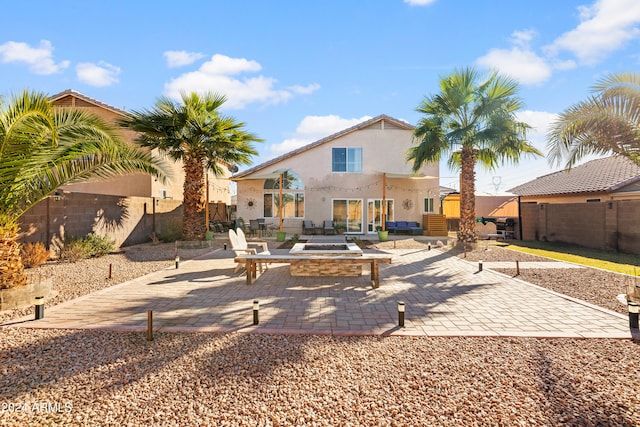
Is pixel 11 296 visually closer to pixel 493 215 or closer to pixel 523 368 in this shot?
pixel 523 368

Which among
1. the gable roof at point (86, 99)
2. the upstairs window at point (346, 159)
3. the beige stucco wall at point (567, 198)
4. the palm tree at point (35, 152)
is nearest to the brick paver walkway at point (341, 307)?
the palm tree at point (35, 152)

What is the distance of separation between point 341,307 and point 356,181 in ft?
49.5

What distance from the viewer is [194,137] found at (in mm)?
13555

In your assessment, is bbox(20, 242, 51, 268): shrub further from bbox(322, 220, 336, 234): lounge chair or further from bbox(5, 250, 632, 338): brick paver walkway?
bbox(322, 220, 336, 234): lounge chair

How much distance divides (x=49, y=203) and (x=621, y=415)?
47.1 ft

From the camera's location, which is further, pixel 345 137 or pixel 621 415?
pixel 345 137

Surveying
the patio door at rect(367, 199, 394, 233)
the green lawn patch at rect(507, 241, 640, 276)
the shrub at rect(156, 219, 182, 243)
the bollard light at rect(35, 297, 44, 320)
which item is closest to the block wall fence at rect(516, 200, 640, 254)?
the green lawn patch at rect(507, 241, 640, 276)

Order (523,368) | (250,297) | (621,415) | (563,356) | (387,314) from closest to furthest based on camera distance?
(621,415) < (523,368) < (563,356) < (387,314) < (250,297)

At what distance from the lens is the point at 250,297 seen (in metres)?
6.62

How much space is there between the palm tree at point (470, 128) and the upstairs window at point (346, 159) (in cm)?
599

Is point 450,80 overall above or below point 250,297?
above

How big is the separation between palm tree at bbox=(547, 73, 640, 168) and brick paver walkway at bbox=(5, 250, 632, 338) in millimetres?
4000

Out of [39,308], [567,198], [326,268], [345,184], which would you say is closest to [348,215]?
[345,184]

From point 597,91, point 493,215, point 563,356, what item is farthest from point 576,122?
point 493,215
